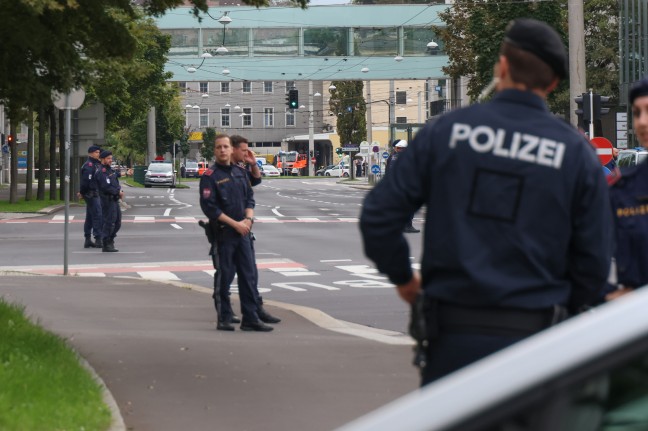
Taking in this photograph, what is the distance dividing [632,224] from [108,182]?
19.2 m

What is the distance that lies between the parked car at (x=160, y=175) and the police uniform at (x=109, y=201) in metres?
53.2

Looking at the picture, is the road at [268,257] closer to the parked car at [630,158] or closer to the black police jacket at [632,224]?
the parked car at [630,158]

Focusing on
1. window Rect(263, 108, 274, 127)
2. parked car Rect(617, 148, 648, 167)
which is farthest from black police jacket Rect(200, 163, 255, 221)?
window Rect(263, 108, 274, 127)

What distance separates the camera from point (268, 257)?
900 inches

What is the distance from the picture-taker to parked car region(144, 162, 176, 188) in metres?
77.4

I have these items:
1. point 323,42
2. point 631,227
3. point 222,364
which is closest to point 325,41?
point 323,42

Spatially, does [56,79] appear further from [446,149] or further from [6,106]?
[446,149]

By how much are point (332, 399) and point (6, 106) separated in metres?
5.24

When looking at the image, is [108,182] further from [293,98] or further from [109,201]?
[293,98]

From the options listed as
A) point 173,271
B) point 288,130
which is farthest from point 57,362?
point 288,130

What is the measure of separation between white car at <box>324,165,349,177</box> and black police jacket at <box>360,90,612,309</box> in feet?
371

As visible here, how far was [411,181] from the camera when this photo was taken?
167 inches

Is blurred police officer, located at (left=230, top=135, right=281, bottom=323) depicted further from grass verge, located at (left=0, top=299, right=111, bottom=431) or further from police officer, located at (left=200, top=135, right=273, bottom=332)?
grass verge, located at (left=0, top=299, right=111, bottom=431)

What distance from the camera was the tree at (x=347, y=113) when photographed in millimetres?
119625
